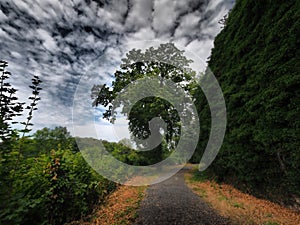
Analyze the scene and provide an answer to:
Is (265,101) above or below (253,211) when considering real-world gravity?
above

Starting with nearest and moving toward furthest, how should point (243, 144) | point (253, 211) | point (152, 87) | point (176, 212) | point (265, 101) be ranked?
1. point (176, 212)
2. point (253, 211)
3. point (265, 101)
4. point (243, 144)
5. point (152, 87)

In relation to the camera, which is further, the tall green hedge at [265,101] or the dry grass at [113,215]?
the tall green hedge at [265,101]

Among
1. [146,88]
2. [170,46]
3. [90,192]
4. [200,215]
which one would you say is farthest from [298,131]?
[170,46]

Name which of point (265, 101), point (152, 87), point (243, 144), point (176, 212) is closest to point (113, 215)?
point (176, 212)

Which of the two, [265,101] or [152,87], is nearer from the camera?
[265,101]

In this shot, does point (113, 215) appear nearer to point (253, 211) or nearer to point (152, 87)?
point (253, 211)

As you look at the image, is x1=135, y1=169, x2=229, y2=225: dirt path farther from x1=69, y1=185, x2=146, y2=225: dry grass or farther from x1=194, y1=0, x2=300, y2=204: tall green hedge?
x1=194, y1=0, x2=300, y2=204: tall green hedge

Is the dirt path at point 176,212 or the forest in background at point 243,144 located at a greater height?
the forest in background at point 243,144

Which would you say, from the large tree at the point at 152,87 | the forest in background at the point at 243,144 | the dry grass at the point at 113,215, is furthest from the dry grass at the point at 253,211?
the large tree at the point at 152,87

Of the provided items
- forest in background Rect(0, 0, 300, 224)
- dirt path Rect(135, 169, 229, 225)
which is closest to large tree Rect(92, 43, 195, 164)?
forest in background Rect(0, 0, 300, 224)

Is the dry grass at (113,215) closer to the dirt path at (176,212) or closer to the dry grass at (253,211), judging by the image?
the dirt path at (176,212)

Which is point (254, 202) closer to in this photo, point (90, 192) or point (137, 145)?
point (90, 192)

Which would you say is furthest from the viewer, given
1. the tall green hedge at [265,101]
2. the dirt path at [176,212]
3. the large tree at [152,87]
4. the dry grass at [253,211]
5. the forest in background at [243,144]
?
the large tree at [152,87]

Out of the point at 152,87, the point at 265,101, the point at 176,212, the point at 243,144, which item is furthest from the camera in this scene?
the point at 152,87
